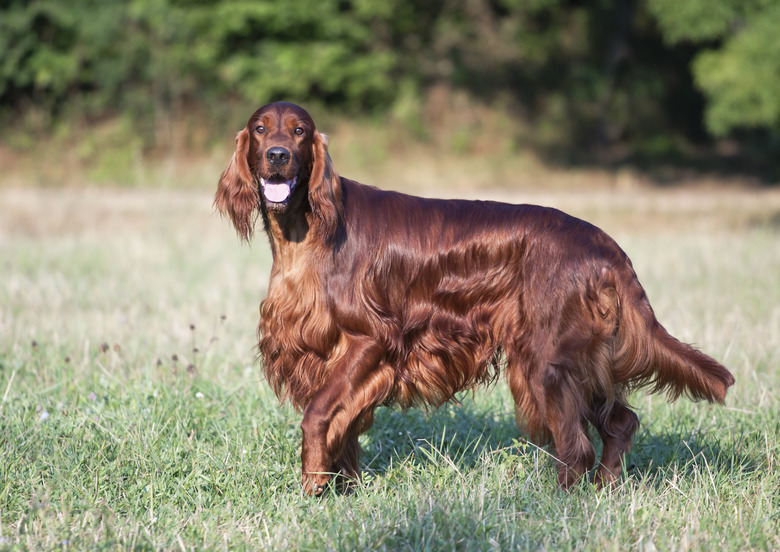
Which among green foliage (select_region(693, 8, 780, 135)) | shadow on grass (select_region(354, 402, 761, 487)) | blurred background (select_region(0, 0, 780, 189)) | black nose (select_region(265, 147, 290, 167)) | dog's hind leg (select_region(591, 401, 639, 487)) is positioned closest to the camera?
black nose (select_region(265, 147, 290, 167))

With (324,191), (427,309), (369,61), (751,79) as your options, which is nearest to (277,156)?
(324,191)

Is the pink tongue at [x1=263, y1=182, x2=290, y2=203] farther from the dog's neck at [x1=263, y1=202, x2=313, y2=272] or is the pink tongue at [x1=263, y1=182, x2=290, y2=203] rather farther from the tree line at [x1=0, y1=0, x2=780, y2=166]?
the tree line at [x1=0, y1=0, x2=780, y2=166]

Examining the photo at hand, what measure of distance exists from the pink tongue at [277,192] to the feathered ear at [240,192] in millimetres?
152

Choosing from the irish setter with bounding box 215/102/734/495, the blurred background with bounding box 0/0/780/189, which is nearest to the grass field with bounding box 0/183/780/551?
the irish setter with bounding box 215/102/734/495

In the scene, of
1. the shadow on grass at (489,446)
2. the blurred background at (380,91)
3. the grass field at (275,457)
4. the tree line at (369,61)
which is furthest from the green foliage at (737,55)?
the shadow on grass at (489,446)

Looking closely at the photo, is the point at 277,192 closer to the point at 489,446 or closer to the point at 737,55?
the point at 489,446

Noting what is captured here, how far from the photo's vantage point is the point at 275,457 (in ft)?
12.4

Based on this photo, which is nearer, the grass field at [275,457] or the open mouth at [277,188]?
the grass field at [275,457]

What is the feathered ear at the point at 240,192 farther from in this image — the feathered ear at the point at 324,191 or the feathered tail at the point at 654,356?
the feathered tail at the point at 654,356

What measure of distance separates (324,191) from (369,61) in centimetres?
2064

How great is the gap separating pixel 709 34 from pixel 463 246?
1402 cm

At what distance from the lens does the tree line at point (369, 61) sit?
21828 millimetres

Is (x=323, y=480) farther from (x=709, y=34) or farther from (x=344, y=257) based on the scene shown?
(x=709, y=34)

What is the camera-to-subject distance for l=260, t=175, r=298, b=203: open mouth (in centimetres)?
328
